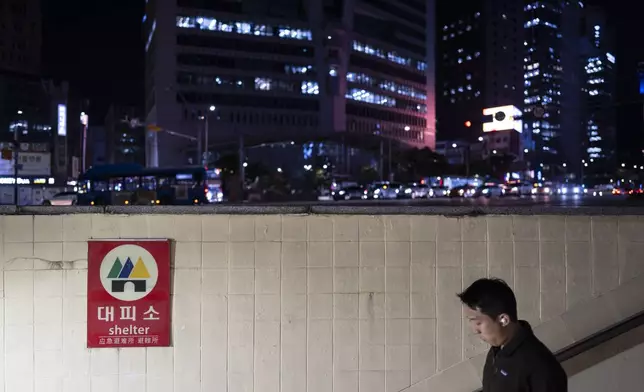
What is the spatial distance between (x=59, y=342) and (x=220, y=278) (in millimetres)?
1671

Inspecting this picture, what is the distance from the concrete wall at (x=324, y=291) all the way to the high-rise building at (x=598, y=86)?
135 metres

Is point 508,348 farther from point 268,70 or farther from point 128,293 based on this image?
point 268,70

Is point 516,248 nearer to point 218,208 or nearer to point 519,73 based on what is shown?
point 218,208

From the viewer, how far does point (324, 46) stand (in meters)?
111

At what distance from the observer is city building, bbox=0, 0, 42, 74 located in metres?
136

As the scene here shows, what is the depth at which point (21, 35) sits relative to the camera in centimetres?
13888

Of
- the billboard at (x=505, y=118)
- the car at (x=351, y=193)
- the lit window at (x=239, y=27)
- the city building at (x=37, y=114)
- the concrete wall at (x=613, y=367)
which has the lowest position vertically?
the concrete wall at (x=613, y=367)

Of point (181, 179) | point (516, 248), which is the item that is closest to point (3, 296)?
point (516, 248)

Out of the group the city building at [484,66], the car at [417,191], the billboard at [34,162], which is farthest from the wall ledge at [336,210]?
the city building at [484,66]

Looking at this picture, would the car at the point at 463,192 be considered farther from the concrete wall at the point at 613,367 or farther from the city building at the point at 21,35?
the city building at the point at 21,35

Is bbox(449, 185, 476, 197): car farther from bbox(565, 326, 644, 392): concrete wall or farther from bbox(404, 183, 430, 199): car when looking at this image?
bbox(565, 326, 644, 392): concrete wall

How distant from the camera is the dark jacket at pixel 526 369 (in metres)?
2.88

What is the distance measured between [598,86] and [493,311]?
150305mm

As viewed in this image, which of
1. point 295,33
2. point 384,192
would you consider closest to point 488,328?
point 384,192
